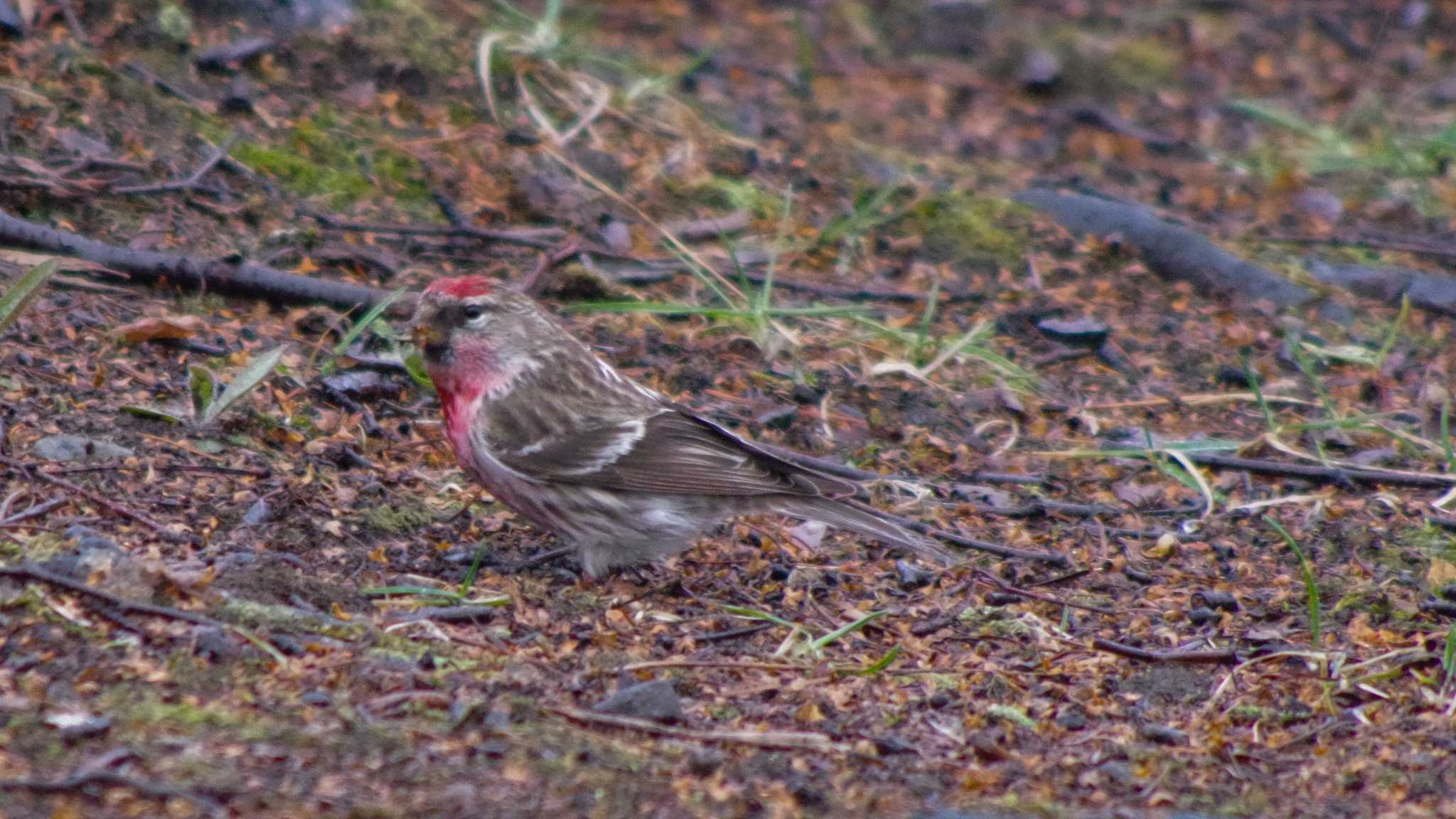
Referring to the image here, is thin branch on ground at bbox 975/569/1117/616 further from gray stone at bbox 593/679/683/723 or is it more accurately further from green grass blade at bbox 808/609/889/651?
gray stone at bbox 593/679/683/723

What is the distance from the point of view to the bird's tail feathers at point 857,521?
4477 millimetres

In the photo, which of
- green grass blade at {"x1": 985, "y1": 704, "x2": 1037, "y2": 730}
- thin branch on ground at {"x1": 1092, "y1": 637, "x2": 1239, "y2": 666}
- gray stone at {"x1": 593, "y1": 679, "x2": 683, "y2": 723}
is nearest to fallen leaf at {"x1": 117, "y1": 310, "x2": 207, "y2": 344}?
gray stone at {"x1": 593, "y1": 679, "x2": 683, "y2": 723}

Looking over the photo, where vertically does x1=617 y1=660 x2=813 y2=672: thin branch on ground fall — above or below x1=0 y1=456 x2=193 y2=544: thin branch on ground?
below

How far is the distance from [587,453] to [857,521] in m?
0.77

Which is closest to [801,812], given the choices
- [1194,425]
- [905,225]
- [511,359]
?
[511,359]

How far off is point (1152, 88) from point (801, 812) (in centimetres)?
686

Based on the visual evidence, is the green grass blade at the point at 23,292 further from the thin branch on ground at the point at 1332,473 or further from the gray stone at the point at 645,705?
the thin branch on ground at the point at 1332,473

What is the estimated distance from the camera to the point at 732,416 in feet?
17.8

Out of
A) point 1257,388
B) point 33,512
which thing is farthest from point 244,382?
point 1257,388

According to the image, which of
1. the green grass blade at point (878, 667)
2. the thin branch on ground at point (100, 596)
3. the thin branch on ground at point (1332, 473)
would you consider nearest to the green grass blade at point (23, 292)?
the thin branch on ground at point (100, 596)

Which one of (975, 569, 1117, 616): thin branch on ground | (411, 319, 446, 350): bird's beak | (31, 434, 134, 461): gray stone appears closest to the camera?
(31, 434, 134, 461): gray stone

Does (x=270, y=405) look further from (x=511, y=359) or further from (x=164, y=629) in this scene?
(x=164, y=629)

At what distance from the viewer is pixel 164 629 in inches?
137

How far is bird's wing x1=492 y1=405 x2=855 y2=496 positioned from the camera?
4516 mm
